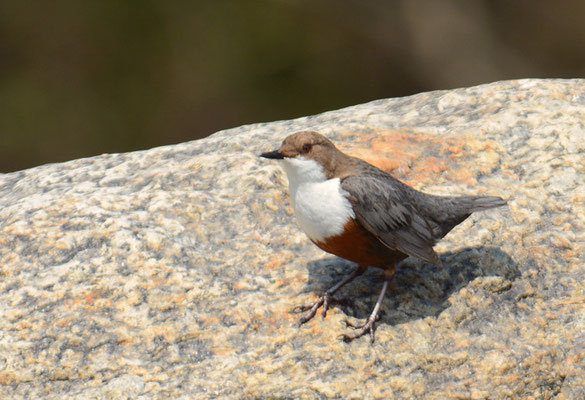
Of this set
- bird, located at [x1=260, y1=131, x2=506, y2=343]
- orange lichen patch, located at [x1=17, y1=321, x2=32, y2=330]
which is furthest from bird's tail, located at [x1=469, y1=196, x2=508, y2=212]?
orange lichen patch, located at [x1=17, y1=321, x2=32, y2=330]

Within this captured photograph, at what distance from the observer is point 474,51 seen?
8.81 metres

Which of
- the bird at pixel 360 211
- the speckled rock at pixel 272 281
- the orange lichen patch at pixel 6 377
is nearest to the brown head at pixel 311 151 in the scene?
the bird at pixel 360 211

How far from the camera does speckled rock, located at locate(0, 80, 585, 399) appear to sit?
3154mm

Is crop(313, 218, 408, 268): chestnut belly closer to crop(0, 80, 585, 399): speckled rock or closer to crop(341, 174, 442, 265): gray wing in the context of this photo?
crop(341, 174, 442, 265): gray wing

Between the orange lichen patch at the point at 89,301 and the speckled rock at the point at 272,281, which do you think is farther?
the orange lichen patch at the point at 89,301

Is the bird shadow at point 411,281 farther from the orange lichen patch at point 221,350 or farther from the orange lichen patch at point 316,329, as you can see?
the orange lichen patch at point 221,350

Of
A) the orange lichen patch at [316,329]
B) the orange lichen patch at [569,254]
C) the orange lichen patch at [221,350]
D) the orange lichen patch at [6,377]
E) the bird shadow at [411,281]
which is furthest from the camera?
the orange lichen patch at [569,254]

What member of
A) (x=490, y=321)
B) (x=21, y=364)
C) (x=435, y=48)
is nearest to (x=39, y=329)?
(x=21, y=364)

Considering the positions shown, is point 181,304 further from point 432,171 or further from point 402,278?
point 432,171

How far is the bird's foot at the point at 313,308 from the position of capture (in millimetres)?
3381

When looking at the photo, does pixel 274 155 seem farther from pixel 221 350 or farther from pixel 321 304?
pixel 221 350

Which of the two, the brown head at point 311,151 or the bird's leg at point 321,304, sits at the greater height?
the brown head at point 311,151

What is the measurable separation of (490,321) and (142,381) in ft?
4.88

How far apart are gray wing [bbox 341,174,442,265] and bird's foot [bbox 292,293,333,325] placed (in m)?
0.35
